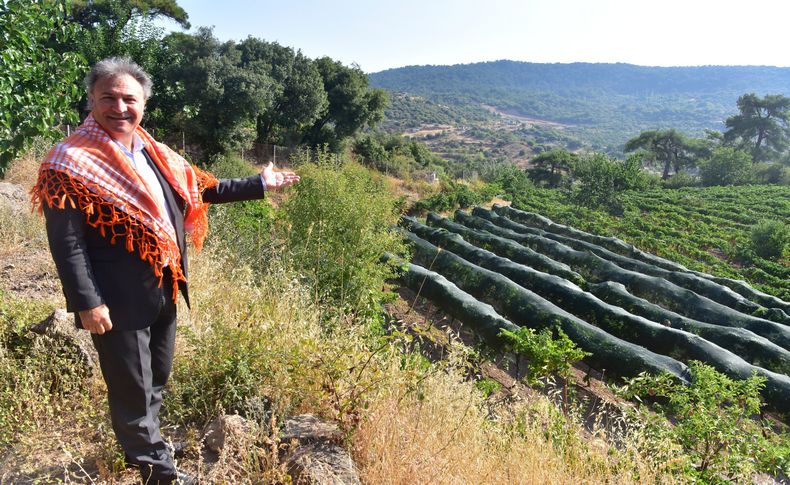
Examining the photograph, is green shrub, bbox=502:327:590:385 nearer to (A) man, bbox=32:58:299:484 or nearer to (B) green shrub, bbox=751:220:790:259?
(A) man, bbox=32:58:299:484

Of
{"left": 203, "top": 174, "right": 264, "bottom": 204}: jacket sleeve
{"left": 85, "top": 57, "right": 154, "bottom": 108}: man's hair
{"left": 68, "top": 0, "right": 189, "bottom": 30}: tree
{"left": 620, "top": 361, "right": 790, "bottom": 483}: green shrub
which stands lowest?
{"left": 620, "top": 361, "right": 790, "bottom": 483}: green shrub

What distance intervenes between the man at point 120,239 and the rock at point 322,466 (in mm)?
536

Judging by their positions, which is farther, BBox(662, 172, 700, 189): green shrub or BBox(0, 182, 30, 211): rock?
BBox(662, 172, 700, 189): green shrub

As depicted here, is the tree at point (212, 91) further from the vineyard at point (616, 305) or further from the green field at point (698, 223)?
the green field at point (698, 223)

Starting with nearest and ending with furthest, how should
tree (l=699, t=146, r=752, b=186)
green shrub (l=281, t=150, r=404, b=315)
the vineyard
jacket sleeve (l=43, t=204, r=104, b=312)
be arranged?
jacket sleeve (l=43, t=204, r=104, b=312)
green shrub (l=281, t=150, r=404, b=315)
the vineyard
tree (l=699, t=146, r=752, b=186)

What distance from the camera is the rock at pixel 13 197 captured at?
588cm

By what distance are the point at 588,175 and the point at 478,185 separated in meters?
5.73

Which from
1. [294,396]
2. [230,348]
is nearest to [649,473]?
[294,396]

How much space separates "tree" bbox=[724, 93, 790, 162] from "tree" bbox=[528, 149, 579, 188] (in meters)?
24.7

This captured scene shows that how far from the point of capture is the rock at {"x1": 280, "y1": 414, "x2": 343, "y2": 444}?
2227 mm

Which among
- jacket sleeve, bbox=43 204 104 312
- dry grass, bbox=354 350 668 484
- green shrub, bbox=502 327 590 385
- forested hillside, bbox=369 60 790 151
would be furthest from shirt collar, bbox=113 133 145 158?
forested hillside, bbox=369 60 790 151

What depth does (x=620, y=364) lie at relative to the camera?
7023 mm

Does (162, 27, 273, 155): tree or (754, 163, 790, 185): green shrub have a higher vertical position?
(162, 27, 273, 155): tree

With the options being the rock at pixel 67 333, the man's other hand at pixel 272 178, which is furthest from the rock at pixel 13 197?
the man's other hand at pixel 272 178
